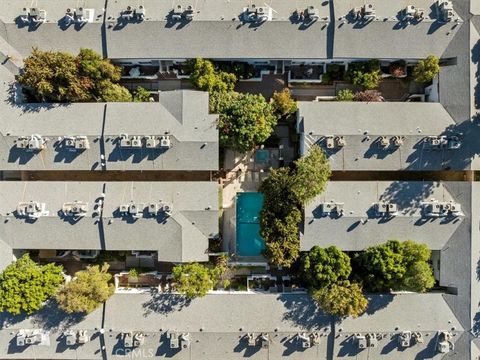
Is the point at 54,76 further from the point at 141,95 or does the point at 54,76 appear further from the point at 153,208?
the point at 153,208

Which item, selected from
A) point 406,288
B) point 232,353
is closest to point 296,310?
point 232,353

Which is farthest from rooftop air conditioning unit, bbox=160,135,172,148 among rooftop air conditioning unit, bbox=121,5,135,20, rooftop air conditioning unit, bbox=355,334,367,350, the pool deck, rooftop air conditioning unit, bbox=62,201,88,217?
rooftop air conditioning unit, bbox=355,334,367,350

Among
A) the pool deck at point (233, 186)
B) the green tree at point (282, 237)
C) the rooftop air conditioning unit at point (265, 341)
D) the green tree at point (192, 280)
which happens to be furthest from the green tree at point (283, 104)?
the rooftop air conditioning unit at point (265, 341)

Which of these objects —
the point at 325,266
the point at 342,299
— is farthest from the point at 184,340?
the point at 342,299

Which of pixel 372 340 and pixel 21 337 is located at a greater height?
pixel 372 340

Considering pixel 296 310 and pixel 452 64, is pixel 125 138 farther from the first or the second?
pixel 452 64

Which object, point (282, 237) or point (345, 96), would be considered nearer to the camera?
point (282, 237)

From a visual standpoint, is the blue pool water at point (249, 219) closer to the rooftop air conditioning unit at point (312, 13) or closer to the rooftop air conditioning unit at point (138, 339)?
the rooftop air conditioning unit at point (138, 339)
